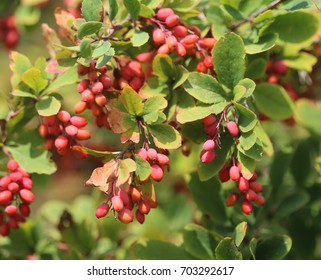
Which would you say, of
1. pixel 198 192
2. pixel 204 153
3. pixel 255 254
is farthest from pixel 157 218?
pixel 204 153

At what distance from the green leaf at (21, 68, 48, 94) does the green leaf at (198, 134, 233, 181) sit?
41cm

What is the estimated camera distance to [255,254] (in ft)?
4.83

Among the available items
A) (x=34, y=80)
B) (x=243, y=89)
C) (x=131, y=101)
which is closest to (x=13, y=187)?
(x=34, y=80)

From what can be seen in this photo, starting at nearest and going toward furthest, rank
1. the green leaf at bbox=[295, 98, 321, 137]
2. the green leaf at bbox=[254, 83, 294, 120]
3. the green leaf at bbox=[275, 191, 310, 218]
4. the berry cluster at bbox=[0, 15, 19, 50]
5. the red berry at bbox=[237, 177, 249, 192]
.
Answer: the red berry at bbox=[237, 177, 249, 192]
the green leaf at bbox=[254, 83, 294, 120]
the green leaf at bbox=[275, 191, 310, 218]
the green leaf at bbox=[295, 98, 321, 137]
the berry cluster at bbox=[0, 15, 19, 50]

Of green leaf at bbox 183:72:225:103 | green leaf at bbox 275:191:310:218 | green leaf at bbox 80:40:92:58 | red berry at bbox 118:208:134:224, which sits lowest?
green leaf at bbox 275:191:310:218

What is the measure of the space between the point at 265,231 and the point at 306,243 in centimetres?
21

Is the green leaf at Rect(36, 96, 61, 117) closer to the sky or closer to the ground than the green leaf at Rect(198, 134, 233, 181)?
closer to the sky

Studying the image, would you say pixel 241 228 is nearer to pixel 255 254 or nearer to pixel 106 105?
pixel 255 254

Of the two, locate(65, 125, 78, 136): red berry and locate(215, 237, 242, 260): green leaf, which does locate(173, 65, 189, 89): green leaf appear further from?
locate(215, 237, 242, 260): green leaf

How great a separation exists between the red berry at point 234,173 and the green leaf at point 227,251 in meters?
0.13

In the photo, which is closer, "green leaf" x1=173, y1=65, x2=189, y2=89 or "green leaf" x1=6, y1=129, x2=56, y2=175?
"green leaf" x1=173, y1=65, x2=189, y2=89

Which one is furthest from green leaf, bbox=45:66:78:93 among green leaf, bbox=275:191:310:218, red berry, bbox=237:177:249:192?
green leaf, bbox=275:191:310:218

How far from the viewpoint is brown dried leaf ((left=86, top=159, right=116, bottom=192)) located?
1256mm

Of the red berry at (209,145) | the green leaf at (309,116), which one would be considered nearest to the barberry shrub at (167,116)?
the red berry at (209,145)
